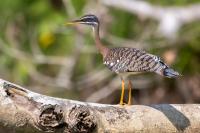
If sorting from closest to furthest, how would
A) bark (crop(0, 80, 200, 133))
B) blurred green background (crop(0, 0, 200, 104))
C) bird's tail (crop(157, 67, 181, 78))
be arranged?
bark (crop(0, 80, 200, 133))
bird's tail (crop(157, 67, 181, 78))
blurred green background (crop(0, 0, 200, 104))

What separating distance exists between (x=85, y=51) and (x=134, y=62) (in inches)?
178

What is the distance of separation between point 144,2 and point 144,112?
516 cm

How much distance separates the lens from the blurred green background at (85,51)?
26.5 ft

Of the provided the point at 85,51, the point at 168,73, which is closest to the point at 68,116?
the point at 168,73

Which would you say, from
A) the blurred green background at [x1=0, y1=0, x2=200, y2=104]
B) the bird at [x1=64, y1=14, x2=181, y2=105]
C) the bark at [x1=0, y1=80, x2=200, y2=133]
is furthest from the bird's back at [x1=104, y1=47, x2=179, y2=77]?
the blurred green background at [x1=0, y1=0, x2=200, y2=104]

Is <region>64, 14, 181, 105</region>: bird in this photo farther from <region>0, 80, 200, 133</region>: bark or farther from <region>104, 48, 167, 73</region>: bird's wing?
<region>0, 80, 200, 133</region>: bark

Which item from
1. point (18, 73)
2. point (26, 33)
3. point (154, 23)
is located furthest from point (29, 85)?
point (154, 23)

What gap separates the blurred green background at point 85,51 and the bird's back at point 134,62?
3669mm

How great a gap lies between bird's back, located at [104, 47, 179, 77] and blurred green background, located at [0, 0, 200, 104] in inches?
144

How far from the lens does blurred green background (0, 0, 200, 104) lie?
806 cm

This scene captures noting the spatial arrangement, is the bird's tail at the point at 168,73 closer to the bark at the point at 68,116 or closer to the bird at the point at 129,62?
the bird at the point at 129,62

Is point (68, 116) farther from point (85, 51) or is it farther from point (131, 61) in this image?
point (85, 51)

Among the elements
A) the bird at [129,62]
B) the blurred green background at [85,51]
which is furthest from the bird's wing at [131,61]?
the blurred green background at [85,51]

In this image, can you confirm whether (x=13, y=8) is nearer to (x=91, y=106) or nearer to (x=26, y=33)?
(x=26, y=33)
